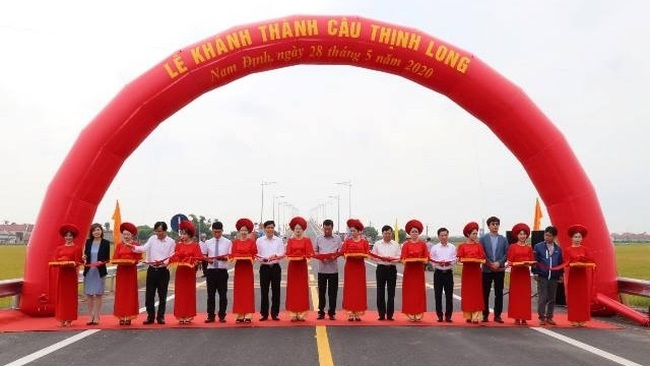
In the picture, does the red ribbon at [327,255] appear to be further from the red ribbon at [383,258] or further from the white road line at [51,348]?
the white road line at [51,348]

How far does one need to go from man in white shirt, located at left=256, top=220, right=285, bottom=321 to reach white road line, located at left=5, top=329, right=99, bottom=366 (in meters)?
2.75

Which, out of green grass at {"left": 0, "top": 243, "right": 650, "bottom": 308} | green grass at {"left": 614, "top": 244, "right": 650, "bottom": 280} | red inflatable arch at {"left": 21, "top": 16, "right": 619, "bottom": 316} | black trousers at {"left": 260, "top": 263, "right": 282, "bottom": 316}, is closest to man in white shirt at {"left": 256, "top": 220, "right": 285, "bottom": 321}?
black trousers at {"left": 260, "top": 263, "right": 282, "bottom": 316}

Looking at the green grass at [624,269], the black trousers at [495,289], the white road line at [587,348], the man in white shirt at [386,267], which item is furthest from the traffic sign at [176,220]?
the white road line at [587,348]

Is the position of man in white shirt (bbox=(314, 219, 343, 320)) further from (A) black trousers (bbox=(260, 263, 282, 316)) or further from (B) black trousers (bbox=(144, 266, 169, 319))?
(B) black trousers (bbox=(144, 266, 169, 319))

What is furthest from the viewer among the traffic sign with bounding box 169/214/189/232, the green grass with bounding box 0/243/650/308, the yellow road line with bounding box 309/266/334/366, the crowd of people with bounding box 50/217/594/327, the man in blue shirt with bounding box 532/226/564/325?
the traffic sign with bounding box 169/214/189/232

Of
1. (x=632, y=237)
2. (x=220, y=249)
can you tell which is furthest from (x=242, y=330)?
(x=632, y=237)

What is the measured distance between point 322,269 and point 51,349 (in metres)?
4.72

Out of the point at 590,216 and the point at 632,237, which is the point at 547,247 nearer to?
the point at 590,216

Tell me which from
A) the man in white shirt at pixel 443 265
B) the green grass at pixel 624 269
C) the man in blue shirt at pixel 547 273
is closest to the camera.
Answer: the man in blue shirt at pixel 547 273

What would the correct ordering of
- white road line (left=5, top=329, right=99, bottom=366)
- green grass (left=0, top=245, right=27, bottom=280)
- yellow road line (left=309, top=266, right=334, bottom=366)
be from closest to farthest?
yellow road line (left=309, top=266, right=334, bottom=366) → white road line (left=5, top=329, right=99, bottom=366) → green grass (left=0, top=245, right=27, bottom=280)

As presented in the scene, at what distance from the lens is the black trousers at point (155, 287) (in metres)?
11.0

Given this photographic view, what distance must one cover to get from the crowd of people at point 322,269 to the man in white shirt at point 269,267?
18 millimetres

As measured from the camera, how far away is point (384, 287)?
1156 centimetres

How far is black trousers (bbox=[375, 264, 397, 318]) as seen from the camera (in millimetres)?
11391
